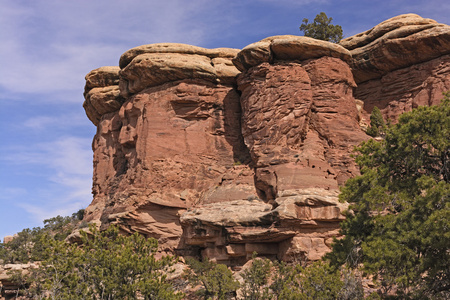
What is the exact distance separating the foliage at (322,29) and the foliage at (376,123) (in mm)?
10388

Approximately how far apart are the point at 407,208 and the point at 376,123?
69.0ft

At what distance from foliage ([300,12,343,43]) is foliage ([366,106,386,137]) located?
34.1 feet

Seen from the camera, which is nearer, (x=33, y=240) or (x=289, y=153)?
(x=289, y=153)

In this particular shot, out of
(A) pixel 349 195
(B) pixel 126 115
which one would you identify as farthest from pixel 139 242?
(B) pixel 126 115

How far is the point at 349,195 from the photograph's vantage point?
25.4 m

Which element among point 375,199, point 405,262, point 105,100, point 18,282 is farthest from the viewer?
point 105,100

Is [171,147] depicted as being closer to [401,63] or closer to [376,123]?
[376,123]

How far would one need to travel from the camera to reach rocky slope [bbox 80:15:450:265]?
3505 centimetres

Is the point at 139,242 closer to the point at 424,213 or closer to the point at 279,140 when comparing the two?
the point at 424,213

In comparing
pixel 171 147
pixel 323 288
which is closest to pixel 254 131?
pixel 171 147

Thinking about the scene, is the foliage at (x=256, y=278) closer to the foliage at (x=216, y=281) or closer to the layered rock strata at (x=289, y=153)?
the foliage at (x=216, y=281)

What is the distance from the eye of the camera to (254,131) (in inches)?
1564

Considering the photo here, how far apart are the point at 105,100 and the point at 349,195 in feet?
99.1

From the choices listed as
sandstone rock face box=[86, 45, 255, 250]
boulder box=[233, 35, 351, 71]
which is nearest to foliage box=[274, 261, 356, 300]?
sandstone rock face box=[86, 45, 255, 250]
